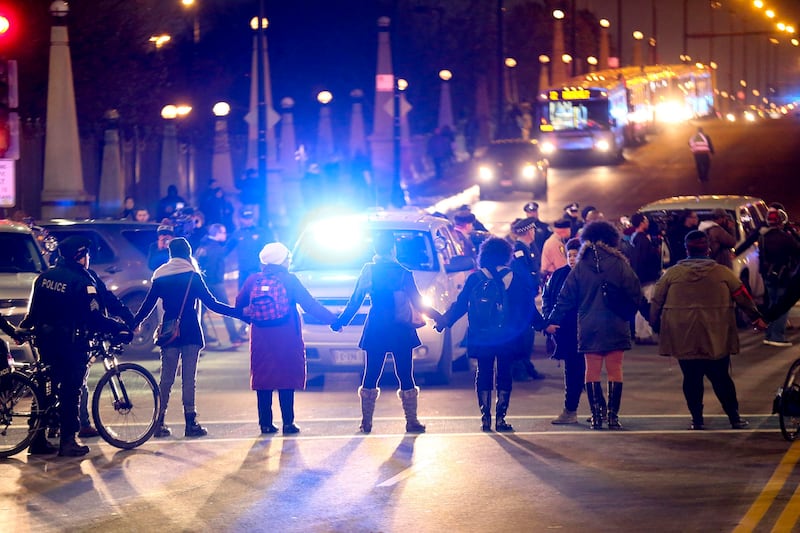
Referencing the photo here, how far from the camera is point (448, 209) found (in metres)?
49.4

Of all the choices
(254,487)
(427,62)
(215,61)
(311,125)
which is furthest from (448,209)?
(254,487)

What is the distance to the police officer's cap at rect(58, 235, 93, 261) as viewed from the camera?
38.6 feet

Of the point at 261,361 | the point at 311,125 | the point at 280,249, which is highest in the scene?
the point at 311,125

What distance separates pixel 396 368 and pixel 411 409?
1.23 feet

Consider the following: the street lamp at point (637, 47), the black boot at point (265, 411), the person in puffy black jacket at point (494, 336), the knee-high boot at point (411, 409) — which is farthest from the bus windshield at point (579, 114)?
the street lamp at point (637, 47)

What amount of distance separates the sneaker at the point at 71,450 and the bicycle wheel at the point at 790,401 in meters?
5.52

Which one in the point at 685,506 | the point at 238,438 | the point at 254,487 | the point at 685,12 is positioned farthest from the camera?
the point at 685,12

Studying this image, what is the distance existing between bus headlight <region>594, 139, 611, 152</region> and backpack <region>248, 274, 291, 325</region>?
1745 inches

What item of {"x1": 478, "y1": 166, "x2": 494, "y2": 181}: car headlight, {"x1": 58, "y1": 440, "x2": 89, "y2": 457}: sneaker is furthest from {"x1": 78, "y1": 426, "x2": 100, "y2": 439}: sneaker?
{"x1": 478, "y1": 166, "x2": 494, "y2": 181}: car headlight

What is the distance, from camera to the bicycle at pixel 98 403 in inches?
449

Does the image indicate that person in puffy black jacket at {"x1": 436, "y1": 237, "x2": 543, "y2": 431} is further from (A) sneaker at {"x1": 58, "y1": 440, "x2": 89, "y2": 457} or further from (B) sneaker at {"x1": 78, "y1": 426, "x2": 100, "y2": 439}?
(A) sneaker at {"x1": 58, "y1": 440, "x2": 89, "y2": 457}

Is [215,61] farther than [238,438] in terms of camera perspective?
Yes

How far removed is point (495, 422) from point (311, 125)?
55.2 meters

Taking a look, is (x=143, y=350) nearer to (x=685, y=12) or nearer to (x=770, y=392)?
(x=770, y=392)
